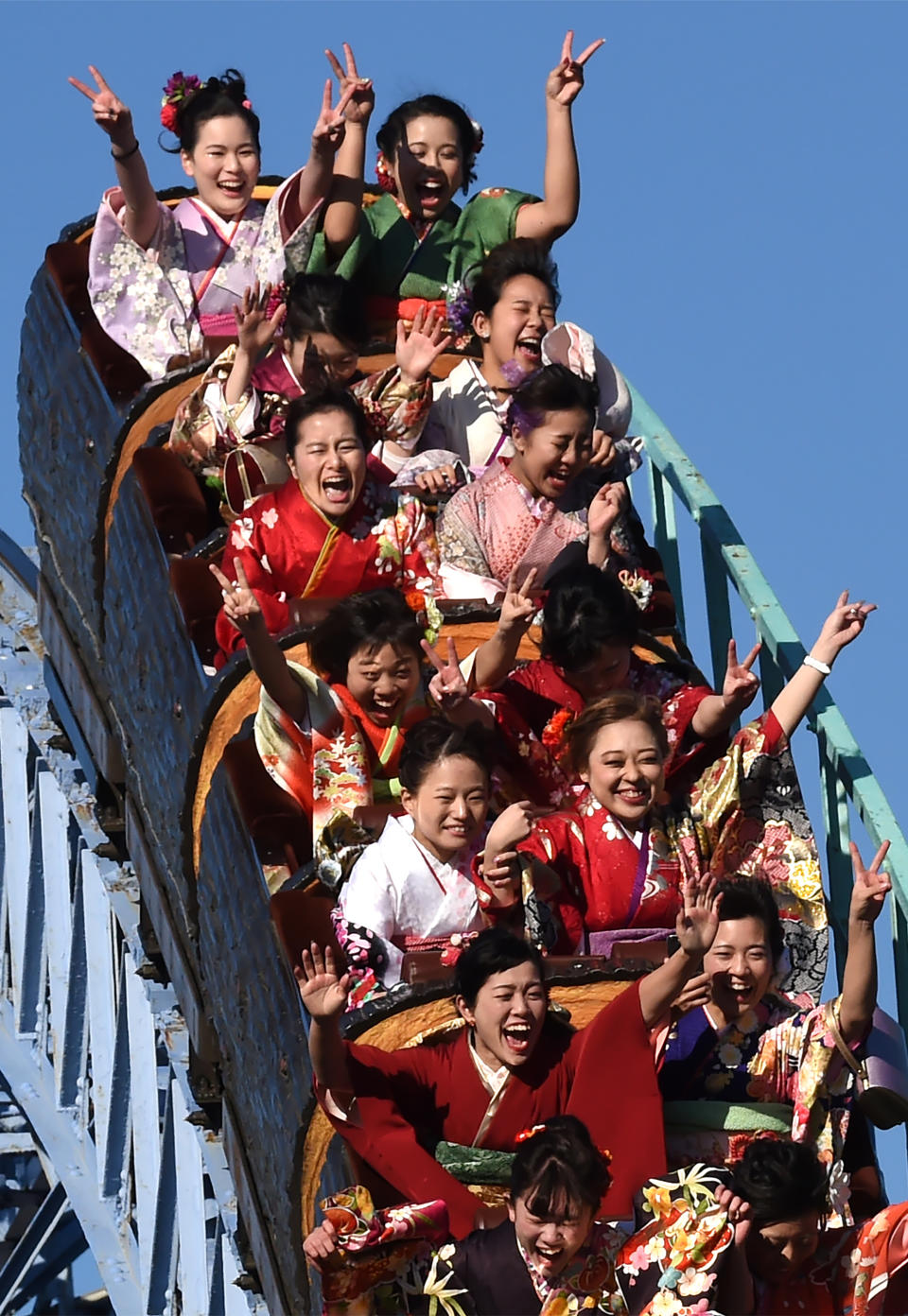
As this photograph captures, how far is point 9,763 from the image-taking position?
11.8 meters

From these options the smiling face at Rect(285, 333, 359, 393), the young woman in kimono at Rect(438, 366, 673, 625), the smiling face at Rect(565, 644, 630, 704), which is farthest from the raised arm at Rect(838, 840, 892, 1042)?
the smiling face at Rect(285, 333, 359, 393)

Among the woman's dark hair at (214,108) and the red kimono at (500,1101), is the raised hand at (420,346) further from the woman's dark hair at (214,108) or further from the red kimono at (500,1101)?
the red kimono at (500,1101)

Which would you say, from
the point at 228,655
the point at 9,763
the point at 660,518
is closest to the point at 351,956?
the point at 228,655

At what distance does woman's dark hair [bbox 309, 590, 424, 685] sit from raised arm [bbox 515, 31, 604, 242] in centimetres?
234

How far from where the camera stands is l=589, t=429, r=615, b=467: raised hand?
9.23 meters

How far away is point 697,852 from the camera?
309 inches

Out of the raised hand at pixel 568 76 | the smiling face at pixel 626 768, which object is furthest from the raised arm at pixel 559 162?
the smiling face at pixel 626 768

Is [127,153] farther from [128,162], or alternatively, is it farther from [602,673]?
[602,673]

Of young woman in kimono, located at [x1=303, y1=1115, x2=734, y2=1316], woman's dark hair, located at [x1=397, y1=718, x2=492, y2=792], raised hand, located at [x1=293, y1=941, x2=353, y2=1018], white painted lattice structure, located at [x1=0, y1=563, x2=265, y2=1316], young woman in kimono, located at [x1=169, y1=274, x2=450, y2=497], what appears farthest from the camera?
white painted lattice structure, located at [x1=0, y1=563, x2=265, y2=1316]

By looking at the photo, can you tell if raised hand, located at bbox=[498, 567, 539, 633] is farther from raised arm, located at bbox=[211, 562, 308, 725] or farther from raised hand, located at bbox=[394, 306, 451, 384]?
raised hand, located at bbox=[394, 306, 451, 384]

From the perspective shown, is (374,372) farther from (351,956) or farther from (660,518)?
(351,956)

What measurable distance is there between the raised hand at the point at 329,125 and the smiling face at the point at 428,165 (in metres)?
0.22

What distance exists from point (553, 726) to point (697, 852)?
47 cm

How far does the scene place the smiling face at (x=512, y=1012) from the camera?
700cm
